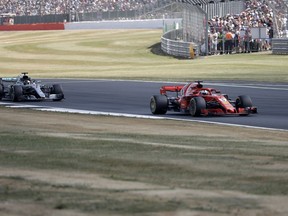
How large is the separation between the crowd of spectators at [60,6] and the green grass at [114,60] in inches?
147

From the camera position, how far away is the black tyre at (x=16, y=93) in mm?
26375

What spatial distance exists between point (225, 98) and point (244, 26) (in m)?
36.0

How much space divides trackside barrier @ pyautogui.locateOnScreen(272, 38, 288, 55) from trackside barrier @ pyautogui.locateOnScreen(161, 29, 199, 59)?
4.92 metres

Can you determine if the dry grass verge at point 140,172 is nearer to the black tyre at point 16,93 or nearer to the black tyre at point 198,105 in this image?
the black tyre at point 198,105

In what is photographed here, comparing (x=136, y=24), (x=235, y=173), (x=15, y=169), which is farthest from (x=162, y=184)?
(x=136, y=24)

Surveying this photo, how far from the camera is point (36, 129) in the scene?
15.8 meters

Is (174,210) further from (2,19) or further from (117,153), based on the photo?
(2,19)

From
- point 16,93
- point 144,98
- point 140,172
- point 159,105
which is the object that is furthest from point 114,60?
point 140,172

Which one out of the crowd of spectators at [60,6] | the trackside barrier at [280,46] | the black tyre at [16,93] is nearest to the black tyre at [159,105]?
the black tyre at [16,93]

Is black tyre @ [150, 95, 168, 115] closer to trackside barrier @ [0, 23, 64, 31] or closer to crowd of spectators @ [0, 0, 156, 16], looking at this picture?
crowd of spectators @ [0, 0, 156, 16]

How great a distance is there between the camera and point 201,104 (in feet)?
66.9

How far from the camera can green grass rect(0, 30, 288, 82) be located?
42.2 meters

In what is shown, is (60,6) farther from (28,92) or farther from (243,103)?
(243,103)

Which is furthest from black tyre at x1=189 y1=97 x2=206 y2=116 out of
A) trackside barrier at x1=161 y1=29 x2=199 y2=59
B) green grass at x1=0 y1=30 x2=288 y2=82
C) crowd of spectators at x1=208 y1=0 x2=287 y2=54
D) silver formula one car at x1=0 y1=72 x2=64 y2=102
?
trackside barrier at x1=161 y1=29 x2=199 y2=59
